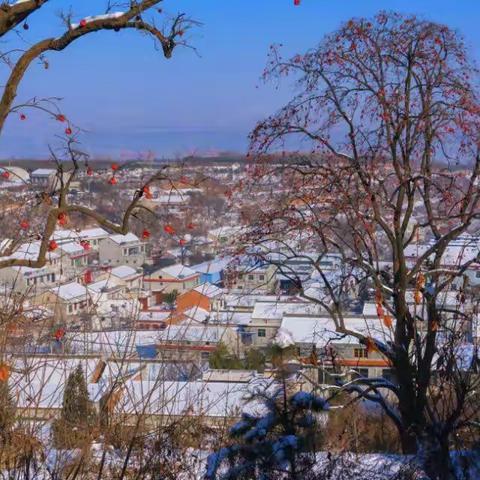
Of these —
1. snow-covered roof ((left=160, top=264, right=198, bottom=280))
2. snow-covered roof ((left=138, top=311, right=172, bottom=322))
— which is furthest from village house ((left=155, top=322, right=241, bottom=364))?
snow-covered roof ((left=160, top=264, right=198, bottom=280))

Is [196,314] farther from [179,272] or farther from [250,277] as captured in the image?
[179,272]

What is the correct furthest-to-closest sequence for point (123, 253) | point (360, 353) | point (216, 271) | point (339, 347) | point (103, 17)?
point (123, 253), point (339, 347), point (360, 353), point (216, 271), point (103, 17)

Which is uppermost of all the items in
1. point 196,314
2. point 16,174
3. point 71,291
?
point 16,174

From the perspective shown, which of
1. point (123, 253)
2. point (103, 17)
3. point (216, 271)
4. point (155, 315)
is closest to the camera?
point (103, 17)

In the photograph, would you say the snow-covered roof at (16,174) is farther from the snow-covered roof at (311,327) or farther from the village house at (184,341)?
the snow-covered roof at (311,327)

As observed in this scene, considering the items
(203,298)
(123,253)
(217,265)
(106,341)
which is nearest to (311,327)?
(217,265)

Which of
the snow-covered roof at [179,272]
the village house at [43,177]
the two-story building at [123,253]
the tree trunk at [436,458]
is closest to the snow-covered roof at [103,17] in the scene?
the village house at [43,177]

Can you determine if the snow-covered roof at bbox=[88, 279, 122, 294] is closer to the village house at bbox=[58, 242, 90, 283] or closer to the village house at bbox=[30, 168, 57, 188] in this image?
the village house at bbox=[58, 242, 90, 283]

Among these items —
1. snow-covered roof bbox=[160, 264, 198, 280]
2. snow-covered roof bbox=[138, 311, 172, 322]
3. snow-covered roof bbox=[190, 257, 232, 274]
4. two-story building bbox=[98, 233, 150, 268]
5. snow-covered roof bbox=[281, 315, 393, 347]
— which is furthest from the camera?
two-story building bbox=[98, 233, 150, 268]

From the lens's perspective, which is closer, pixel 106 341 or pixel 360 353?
pixel 106 341
